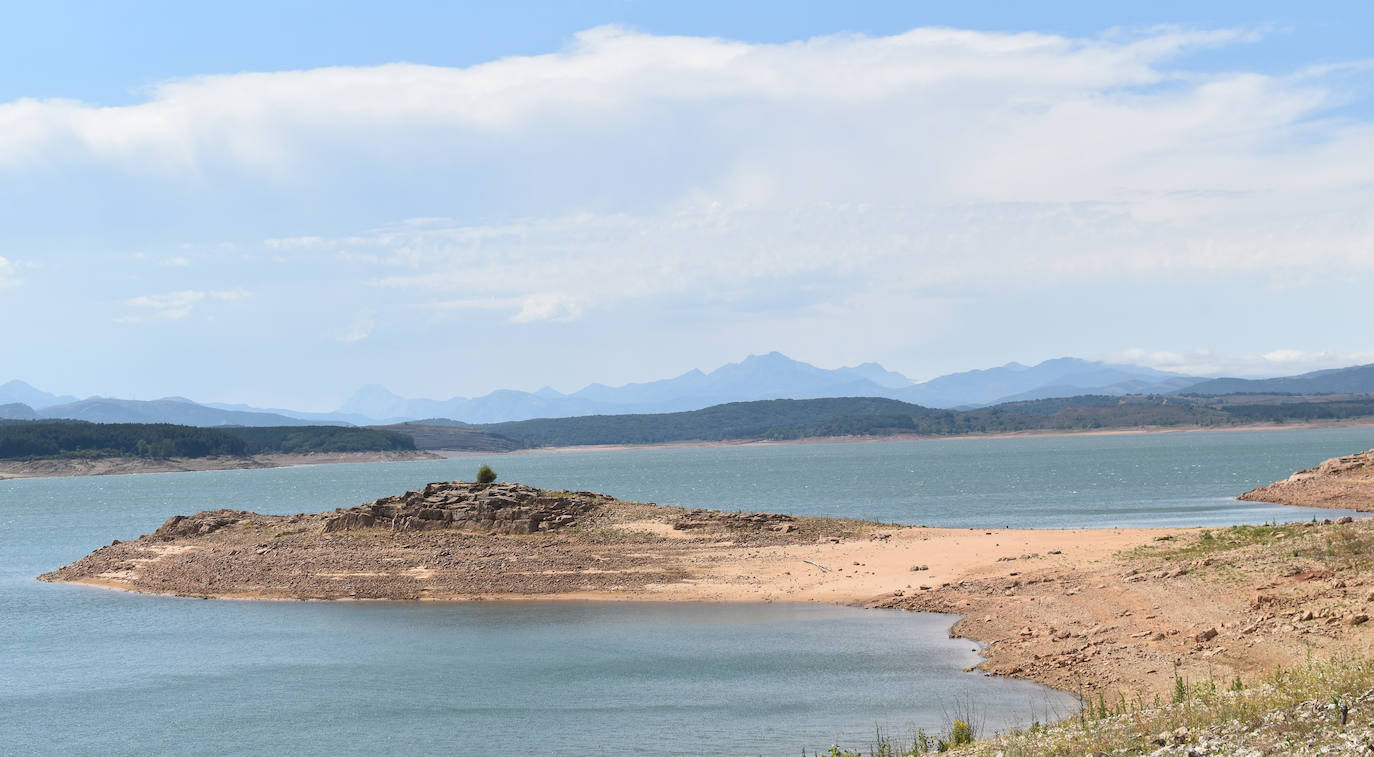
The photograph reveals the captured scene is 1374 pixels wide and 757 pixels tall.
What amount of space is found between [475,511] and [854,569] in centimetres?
1729

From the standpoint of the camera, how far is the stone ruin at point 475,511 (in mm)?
47938

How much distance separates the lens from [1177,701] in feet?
60.2

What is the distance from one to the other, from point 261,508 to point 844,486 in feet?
172

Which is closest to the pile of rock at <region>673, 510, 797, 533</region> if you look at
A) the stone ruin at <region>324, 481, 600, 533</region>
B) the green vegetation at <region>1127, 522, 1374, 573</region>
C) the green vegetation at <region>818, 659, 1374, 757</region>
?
the stone ruin at <region>324, 481, 600, 533</region>

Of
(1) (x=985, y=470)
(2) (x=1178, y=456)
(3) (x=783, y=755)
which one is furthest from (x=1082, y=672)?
(2) (x=1178, y=456)

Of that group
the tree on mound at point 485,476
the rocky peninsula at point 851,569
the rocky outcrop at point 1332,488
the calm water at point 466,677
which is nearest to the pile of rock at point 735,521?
the rocky peninsula at point 851,569

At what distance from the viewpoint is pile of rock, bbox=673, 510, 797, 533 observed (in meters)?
47.1

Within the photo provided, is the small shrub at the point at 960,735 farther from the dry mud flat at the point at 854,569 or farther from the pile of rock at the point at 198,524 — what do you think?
the pile of rock at the point at 198,524

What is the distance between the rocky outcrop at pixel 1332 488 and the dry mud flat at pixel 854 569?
25.6m

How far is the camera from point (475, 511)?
48562mm

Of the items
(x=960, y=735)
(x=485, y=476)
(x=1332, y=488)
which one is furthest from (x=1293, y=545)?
(x=1332, y=488)

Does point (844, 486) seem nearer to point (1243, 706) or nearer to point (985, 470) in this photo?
point (985, 470)

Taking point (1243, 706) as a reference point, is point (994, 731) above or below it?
below

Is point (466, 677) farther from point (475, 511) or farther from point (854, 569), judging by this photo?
point (475, 511)
